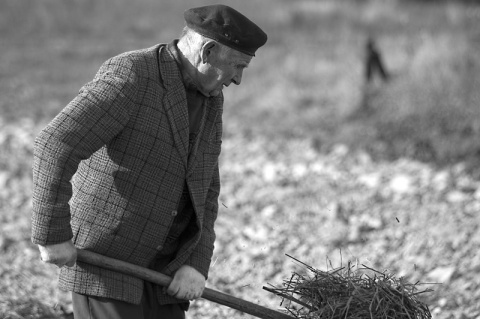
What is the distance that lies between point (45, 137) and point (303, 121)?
6.97 metres

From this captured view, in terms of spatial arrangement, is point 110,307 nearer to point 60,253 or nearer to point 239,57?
point 60,253

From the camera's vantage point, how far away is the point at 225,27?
2.73 metres

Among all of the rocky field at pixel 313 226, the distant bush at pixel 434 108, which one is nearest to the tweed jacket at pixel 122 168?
the rocky field at pixel 313 226

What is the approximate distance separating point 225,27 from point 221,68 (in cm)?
15

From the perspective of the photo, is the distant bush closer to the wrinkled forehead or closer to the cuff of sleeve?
the wrinkled forehead

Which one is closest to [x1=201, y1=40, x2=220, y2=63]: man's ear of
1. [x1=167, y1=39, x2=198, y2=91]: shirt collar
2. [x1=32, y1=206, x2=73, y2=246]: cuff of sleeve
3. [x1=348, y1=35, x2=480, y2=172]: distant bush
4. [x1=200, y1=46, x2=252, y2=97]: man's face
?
[x1=200, y1=46, x2=252, y2=97]: man's face

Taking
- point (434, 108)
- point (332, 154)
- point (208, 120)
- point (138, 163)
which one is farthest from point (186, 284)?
point (434, 108)

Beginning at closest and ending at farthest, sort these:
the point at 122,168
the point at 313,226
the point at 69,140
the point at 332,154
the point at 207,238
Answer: the point at 69,140, the point at 122,168, the point at 207,238, the point at 313,226, the point at 332,154

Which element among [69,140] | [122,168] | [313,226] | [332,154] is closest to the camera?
[69,140]

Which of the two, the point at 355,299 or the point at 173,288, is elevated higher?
the point at 355,299

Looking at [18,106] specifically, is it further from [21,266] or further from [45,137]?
[45,137]

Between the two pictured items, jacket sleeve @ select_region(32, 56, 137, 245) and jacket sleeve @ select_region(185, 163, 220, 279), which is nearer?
jacket sleeve @ select_region(32, 56, 137, 245)

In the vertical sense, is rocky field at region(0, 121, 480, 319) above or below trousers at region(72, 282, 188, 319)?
above

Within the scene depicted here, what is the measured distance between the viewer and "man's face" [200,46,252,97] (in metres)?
2.79
